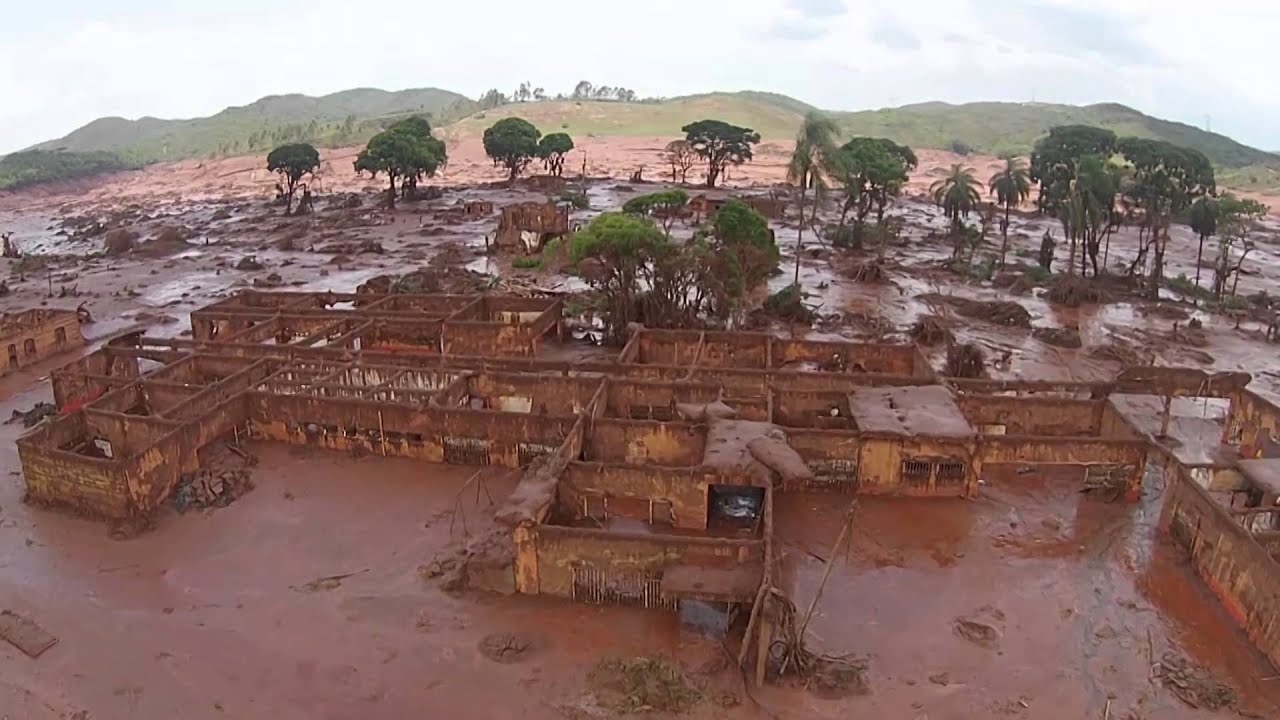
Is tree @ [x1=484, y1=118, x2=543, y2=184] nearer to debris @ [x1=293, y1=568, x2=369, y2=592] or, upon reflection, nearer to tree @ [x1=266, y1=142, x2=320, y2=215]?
tree @ [x1=266, y1=142, x2=320, y2=215]

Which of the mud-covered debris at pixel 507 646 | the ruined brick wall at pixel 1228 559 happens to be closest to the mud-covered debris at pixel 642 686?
the mud-covered debris at pixel 507 646

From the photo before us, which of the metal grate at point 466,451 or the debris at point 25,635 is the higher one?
the metal grate at point 466,451

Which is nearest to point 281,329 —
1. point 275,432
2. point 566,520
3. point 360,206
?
point 275,432

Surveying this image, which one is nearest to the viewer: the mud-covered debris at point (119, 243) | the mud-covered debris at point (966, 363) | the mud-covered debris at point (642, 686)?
the mud-covered debris at point (642, 686)

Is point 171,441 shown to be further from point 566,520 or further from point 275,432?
point 566,520

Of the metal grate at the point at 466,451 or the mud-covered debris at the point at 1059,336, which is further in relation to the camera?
the mud-covered debris at the point at 1059,336

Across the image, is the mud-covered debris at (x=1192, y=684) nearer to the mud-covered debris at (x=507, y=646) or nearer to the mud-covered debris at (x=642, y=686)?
the mud-covered debris at (x=642, y=686)
